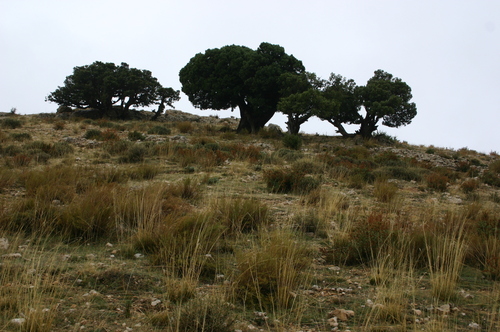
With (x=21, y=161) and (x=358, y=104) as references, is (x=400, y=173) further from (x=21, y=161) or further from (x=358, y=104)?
(x=358, y=104)

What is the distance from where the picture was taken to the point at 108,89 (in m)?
32.2

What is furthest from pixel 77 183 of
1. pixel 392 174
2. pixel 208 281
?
pixel 392 174

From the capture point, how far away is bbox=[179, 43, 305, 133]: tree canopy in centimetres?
2662

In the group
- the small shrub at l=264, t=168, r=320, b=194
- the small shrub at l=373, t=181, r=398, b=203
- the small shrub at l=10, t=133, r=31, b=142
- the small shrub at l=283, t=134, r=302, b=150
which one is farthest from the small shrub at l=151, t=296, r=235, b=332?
the small shrub at l=283, t=134, r=302, b=150

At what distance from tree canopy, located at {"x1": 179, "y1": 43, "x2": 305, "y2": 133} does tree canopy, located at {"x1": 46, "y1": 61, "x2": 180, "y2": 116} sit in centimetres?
479

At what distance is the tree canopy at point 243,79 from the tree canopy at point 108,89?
479cm

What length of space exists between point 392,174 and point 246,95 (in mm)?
16805

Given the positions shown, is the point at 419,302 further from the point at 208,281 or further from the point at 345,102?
the point at 345,102

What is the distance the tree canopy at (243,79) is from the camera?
26625 mm

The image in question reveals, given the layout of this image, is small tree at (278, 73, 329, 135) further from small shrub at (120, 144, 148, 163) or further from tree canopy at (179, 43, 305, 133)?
small shrub at (120, 144, 148, 163)

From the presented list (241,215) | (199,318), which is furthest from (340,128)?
(199,318)

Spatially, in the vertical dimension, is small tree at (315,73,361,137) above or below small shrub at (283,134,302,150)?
above

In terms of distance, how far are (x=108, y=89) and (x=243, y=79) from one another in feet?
39.7

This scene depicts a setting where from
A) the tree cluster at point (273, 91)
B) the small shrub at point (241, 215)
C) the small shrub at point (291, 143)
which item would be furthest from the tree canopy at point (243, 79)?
the small shrub at point (241, 215)
